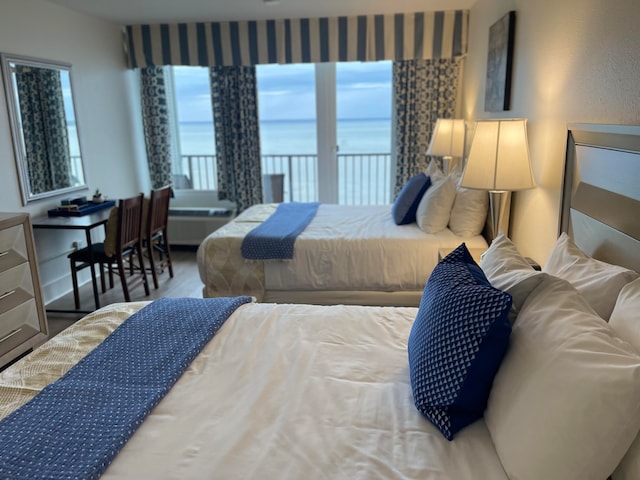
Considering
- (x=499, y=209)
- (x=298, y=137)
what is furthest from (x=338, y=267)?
(x=298, y=137)

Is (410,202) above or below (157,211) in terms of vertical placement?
above

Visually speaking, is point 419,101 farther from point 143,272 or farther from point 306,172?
point 143,272

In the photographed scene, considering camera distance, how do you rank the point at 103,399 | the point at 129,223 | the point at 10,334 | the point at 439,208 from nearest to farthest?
the point at 103,399 → the point at 10,334 → the point at 439,208 → the point at 129,223

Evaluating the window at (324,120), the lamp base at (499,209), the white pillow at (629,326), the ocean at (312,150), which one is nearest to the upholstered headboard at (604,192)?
the white pillow at (629,326)

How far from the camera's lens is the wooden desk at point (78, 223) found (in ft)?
11.5

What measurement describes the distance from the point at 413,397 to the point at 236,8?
13.5 ft

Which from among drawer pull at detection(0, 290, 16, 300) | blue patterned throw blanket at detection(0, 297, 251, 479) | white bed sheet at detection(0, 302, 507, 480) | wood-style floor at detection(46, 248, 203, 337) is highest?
blue patterned throw blanket at detection(0, 297, 251, 479)

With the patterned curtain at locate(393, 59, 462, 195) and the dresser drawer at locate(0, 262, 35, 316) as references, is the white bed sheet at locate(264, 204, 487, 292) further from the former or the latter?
the patterned curtain at locate(393, 59, 462, 195)

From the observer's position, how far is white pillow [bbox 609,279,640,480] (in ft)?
3.09

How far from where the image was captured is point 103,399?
1.36 m

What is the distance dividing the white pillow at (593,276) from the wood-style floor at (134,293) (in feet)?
10.3

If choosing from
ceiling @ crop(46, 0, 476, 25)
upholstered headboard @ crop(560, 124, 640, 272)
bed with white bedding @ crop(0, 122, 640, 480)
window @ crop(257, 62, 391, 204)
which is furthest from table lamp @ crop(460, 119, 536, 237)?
window @ crop(257, 62, 391, 204)

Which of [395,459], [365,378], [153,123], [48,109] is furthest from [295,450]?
[153,123]

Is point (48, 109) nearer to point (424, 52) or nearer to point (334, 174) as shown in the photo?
point (334, 174)
